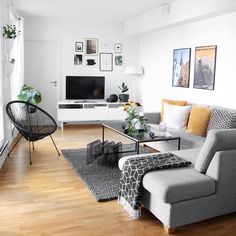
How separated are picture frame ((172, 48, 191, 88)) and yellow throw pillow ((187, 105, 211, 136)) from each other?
3.55ft

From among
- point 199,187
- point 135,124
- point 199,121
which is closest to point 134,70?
point 199,121

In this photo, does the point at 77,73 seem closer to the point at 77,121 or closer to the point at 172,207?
the point at 77,121

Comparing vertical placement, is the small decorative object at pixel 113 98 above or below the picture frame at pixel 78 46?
below

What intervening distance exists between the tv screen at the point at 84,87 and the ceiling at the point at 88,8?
139cm

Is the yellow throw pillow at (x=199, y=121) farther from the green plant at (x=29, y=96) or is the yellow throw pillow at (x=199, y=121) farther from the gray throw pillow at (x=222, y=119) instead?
the green plant at (x=29, y=96)

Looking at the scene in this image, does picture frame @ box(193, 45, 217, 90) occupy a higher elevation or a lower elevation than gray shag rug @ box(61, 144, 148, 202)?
higher

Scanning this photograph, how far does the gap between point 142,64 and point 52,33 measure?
225cm

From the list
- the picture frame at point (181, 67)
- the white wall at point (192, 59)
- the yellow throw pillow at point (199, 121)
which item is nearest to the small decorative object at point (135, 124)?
the yellow throw pillow at point (199, 121)

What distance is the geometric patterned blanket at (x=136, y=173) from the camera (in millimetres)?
2799

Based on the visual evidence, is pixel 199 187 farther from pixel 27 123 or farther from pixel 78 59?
pixel 78 59

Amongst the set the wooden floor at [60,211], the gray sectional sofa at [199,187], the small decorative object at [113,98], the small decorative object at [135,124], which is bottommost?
the wooden floor at [60,211]

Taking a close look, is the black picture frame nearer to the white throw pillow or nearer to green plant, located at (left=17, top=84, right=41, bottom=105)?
green plant, located at (left=17, top=84, right=41, bottom=105)

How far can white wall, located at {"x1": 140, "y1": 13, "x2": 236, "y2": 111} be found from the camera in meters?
4.62

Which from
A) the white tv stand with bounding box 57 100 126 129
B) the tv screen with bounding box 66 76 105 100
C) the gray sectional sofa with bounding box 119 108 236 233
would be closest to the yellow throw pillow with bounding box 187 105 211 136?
→ the gray sectional sofa with bounding box 119 108 236 233
